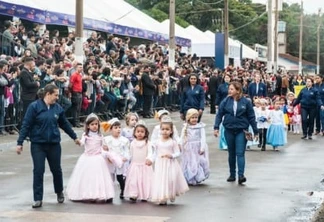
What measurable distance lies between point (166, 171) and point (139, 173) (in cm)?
47

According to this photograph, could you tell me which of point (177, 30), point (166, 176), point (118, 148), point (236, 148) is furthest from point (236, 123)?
point (177, 30)

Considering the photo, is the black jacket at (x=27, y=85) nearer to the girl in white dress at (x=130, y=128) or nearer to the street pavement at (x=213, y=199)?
the street pavement at (x=213, y=199)

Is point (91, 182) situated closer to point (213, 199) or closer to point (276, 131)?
point (213, 199)

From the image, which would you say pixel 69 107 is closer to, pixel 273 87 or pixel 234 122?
pixel 234 122

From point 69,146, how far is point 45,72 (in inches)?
109

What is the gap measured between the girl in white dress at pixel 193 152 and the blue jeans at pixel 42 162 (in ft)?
9.33

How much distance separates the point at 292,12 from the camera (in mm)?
130250

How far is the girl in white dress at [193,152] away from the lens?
14.2 meters

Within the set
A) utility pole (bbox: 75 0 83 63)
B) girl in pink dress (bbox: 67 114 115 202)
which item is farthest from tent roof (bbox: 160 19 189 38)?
girl in pink dress (bbox: 67 114 115 202)

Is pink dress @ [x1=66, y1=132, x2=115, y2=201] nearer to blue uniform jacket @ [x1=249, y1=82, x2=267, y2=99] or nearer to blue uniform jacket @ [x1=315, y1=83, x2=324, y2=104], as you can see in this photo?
blue uniform jacket @ [x1=249, y1=82, x2=267, y2=99]

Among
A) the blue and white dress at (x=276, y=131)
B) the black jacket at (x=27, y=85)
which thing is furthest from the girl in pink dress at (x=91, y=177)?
the blue and white dress at (x=276, y=131)

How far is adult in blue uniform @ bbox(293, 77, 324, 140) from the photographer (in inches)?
988

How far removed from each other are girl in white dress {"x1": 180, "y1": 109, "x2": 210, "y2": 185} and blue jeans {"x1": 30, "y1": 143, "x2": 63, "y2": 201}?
2.84 metres

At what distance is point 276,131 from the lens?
2095 centimetres
